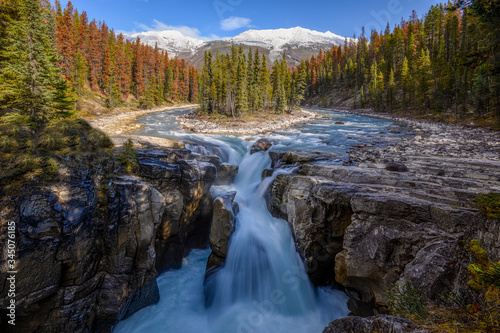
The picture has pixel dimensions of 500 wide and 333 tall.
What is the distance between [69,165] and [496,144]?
28503mm

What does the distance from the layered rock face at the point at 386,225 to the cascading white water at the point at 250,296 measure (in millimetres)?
750

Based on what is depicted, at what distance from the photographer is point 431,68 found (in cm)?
4975

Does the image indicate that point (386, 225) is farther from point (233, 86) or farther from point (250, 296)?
point (233, 86)

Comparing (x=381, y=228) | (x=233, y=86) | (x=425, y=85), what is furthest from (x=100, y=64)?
(x=425, y=85)

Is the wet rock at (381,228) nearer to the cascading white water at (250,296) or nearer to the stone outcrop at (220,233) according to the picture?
the cascading white water at (250,296)

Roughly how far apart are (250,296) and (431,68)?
64.4 meters

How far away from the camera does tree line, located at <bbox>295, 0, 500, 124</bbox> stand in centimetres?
652

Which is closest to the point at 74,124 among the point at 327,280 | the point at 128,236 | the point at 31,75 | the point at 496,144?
the point at 128,236

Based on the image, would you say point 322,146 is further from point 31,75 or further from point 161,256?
point 31,75

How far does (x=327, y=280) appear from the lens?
29.6ft

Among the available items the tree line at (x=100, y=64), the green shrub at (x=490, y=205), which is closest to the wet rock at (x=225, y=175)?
the green shrub at (x=490, y=205)

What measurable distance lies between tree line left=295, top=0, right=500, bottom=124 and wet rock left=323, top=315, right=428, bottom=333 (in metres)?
5.87

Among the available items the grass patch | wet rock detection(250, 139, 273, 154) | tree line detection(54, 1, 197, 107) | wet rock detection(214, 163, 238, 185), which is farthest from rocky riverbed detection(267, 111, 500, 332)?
tree line detection(54, 1, 197, 107)

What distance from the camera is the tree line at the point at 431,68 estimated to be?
21.4ft
